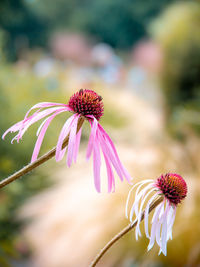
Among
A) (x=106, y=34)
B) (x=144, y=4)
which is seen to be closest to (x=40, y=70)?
(x=144, y=4)

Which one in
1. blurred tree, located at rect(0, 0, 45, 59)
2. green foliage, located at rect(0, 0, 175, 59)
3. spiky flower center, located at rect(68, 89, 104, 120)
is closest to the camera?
spiky flower center, located at rect(68, 89, 104, 120)

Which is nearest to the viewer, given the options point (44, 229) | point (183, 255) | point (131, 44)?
point (183, 255)

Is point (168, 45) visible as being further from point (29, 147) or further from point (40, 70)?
point (40, 70)

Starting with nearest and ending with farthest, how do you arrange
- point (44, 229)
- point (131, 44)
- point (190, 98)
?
1. point (44, 229)
2. point (190, 98)
3. point (131, 44)

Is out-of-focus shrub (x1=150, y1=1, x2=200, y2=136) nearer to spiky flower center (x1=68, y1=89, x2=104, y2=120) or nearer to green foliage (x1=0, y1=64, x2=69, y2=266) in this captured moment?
green foliage (x1=0, y1=64, x2=69, y2=266)

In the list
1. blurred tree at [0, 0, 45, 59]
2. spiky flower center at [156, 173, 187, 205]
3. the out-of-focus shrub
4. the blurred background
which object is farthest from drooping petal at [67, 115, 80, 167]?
blurred tree at [0, 0, 45, 59]

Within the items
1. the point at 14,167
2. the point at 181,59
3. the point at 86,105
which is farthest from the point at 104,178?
the point at 86,105
